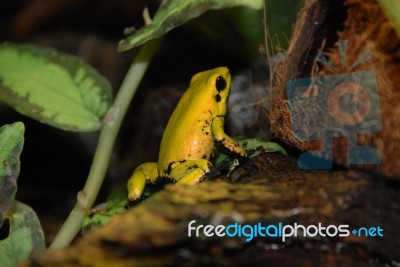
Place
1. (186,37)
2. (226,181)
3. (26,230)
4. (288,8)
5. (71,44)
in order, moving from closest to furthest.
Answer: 1. (226,181)
2. (26,230)
3. (288,8)
4. (186,37)
5. (71,44)

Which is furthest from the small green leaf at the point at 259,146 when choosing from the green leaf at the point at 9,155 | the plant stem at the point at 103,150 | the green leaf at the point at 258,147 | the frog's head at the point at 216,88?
the green leaf at the point at 9,155

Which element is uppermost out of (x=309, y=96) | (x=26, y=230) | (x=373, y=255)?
(x=309, y=96)

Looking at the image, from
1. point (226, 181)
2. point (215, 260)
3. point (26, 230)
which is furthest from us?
point (26, 230)

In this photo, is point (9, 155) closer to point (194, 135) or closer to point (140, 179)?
point (140, 179)

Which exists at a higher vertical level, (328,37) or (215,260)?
(328,37)

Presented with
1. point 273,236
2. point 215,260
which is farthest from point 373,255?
point 215,260

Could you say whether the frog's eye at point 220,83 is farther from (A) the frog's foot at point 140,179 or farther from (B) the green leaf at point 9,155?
(B) the green leaf at point 9,155

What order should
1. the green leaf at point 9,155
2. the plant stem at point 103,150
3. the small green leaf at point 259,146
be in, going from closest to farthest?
the green leaf at point 9,155, the small green leaf at point 259,146, the plant stem at point 103,150

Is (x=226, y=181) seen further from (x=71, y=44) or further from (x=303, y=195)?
(x=71, y=44)
